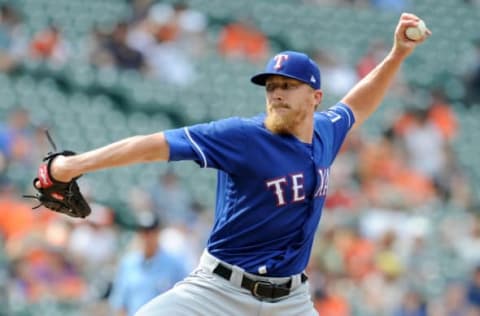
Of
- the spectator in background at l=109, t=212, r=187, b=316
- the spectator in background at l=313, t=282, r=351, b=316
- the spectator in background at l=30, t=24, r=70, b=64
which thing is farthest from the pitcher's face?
the spectator in background at l=30, t=24, r=70, b=64

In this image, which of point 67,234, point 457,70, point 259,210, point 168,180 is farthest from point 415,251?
point 259,210

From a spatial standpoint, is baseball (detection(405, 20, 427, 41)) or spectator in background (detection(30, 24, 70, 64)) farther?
spectator in background (detection(30, 24, 70, 64))

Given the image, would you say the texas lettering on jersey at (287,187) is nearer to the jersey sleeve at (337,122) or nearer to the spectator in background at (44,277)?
the jersey sleeve at (337,122)

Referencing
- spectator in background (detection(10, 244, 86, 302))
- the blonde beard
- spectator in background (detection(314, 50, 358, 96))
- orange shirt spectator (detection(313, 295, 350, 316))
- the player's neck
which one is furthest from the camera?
spectator in background (detection(314, 50, 358, 96))

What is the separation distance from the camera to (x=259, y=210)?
5066 mm

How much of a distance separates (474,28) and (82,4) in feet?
17.4

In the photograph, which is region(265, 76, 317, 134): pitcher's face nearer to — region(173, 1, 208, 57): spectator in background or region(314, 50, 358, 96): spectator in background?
region(173, 1, 208, 57): spectator in background

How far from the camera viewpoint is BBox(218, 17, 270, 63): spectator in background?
14.3 m

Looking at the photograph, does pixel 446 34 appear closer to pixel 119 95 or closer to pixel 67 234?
pixel 119 95

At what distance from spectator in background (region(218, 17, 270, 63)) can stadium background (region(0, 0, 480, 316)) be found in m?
0.02

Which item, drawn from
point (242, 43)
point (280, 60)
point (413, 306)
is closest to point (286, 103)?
point (280, 60)

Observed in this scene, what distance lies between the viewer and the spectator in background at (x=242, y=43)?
46.9 ft

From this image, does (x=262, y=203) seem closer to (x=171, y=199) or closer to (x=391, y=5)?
(x=171, y=199)

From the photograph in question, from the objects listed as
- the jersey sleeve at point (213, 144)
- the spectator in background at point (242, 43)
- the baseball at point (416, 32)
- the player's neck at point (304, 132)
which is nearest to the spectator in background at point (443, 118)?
the spectator in background at point (242, 43)
